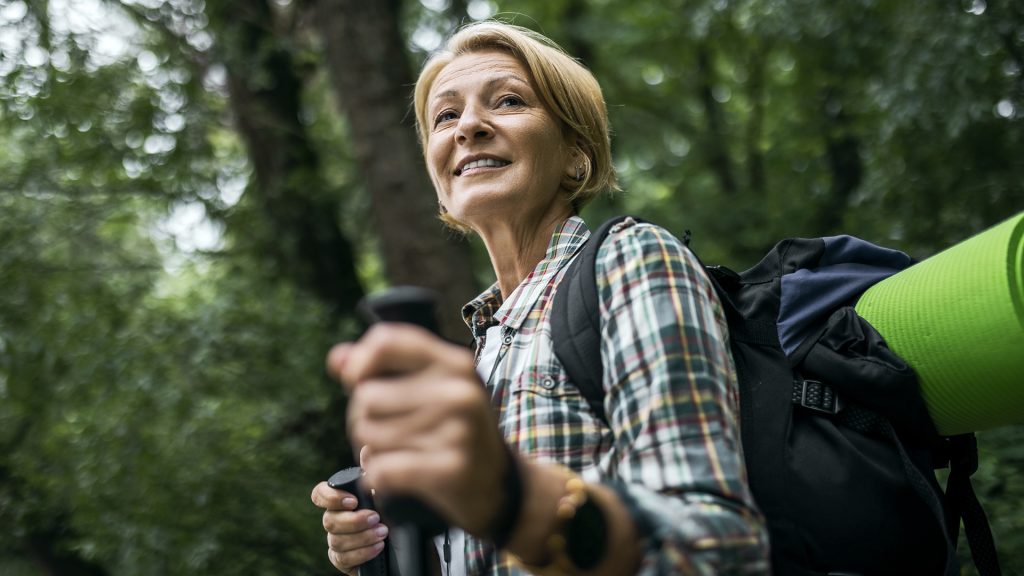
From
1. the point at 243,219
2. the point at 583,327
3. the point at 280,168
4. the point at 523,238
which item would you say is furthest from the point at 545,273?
the point at 280,168

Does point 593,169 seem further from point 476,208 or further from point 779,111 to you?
point 779,111

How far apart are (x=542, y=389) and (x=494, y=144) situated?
0.68 meters

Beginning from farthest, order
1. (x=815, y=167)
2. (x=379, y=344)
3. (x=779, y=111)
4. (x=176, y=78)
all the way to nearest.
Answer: (x=779, y=111) < (x=815, y=167) < (x=176, y=78) < (x=379, y=344)

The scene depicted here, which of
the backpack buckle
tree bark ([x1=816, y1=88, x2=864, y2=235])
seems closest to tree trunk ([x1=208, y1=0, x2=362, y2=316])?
tree bark ([x1=816, y1=88, x2=864, y2=235])

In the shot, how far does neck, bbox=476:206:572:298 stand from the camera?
1.93 meters

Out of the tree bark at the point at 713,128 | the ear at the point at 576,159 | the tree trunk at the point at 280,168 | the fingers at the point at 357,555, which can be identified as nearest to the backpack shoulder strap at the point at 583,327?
the ear at the point at 576,159

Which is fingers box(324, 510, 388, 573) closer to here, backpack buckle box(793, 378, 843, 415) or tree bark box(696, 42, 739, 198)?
backpack buckle box(793, 378, 843, 415)

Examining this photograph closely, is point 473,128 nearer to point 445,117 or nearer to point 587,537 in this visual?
point 445,117

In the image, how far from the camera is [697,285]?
1332 mm

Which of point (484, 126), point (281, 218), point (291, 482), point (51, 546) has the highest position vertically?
point (484, 126)

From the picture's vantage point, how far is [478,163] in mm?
1905

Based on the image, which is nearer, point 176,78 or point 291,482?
point 291,482

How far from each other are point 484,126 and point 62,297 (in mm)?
4835

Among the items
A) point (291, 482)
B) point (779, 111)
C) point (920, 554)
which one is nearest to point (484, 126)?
point (920, 554)
